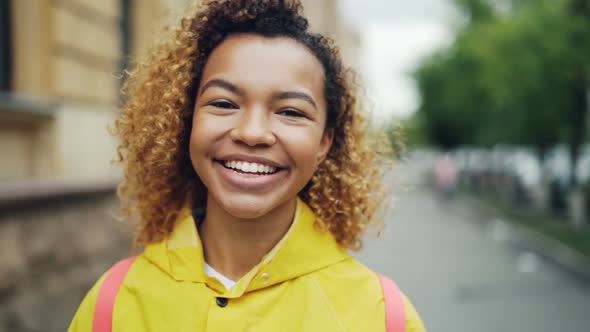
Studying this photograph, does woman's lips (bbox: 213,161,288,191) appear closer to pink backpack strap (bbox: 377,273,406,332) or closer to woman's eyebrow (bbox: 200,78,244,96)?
woman's eyebrow (bbox: 200,78,244,96)

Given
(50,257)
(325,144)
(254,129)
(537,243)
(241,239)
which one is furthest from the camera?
(537,243)

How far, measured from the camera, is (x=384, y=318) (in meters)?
1.60

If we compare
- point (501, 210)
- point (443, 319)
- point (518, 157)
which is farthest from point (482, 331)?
point (518, 157)

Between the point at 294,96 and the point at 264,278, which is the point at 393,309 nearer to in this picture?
the point at 264,278

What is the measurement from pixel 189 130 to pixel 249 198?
0.41 metres

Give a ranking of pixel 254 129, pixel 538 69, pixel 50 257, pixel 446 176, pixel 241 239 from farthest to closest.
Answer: pixel 446 176
pixel 538 69
pixel 50 257
pixel 241 239
pixel 254 129

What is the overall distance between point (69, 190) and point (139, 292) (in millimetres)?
3768

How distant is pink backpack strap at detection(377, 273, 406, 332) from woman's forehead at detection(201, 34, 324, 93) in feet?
2.02

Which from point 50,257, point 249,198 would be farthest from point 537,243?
point 249,198

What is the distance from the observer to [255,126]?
157cm

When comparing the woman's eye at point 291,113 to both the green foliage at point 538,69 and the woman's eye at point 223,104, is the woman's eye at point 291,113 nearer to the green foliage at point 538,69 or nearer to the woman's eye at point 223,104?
the woman's eye at point 223,104

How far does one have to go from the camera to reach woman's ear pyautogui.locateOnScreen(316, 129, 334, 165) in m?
1.84

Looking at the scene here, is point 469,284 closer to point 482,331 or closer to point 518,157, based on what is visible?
point 482,331

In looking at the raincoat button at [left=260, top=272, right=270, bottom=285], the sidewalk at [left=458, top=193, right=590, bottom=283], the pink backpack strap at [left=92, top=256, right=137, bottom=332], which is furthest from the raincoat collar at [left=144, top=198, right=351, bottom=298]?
the sidewalk at [left=458, top=193, right=590, bottom=283]
